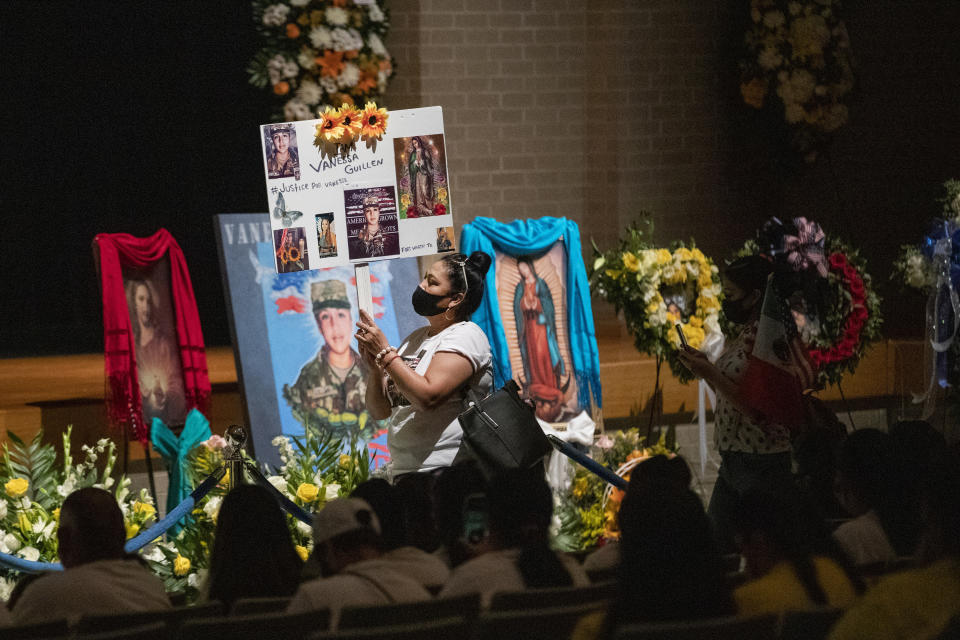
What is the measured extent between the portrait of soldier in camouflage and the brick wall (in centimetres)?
203

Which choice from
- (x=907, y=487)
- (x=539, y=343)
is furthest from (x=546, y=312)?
(x=907, y=487)

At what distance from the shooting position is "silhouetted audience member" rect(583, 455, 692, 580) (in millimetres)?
2877

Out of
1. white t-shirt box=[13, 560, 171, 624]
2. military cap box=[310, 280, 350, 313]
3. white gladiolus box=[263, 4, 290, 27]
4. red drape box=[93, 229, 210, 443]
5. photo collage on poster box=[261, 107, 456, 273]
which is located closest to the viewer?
white t-shirt box=[13, 560, 171, 624]

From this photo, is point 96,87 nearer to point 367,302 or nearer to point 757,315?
→ point 367,302

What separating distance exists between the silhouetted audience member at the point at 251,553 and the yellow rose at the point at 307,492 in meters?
1.60

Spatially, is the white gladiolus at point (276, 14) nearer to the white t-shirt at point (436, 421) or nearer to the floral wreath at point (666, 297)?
the floral wreath at point (666, 297)

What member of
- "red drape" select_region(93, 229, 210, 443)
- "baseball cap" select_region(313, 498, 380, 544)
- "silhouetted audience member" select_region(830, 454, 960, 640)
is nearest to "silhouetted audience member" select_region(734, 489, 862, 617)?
"silhouetted audience member" select_region(830, 454, 960, 640)

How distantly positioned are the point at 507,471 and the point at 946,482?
1225mm

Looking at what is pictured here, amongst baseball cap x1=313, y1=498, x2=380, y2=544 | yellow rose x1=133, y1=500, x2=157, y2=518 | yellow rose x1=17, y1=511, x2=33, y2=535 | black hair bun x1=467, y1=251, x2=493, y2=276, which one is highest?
black hair bun x1=467, y1=251, x2=493, y2=276

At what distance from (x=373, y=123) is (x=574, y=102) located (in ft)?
12.6

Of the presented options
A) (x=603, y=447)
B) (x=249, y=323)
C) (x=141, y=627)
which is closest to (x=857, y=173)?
(x=603, y=447)

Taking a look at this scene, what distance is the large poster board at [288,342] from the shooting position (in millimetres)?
5191

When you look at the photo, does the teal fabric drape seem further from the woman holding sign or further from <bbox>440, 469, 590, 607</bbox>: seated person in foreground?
<bbox>440, 469, 590, 607</bbox>: seated person in foreground

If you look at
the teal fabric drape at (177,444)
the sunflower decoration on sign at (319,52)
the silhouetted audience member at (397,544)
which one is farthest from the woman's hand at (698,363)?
the sunflower decoration on sign at (319,52)
